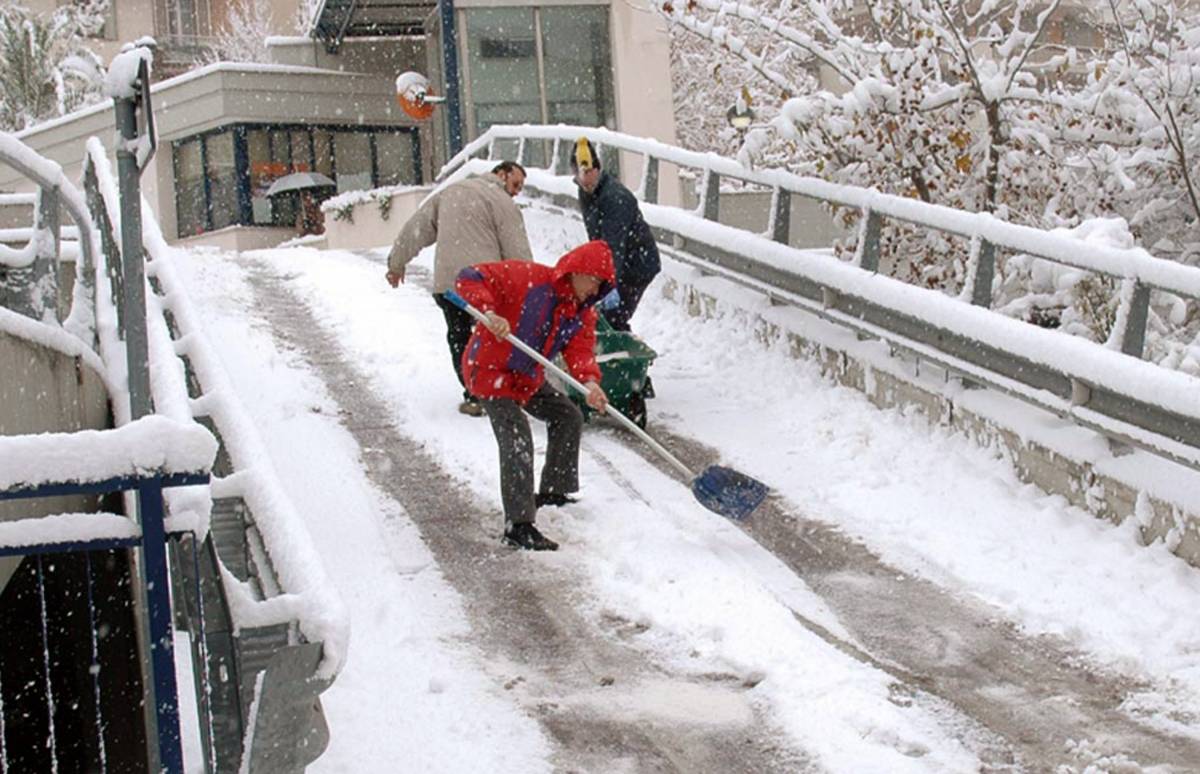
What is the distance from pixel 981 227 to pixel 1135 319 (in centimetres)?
146

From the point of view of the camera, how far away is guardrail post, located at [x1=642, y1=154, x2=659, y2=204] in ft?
46.9

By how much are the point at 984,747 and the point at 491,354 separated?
11.5 ft

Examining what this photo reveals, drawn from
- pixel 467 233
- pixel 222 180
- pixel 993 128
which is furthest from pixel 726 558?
pixel 222 180

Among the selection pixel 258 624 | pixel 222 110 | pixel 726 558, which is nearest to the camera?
pixel 258 624

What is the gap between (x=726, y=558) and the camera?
7.34 meters

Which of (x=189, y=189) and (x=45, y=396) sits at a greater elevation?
A: (x=45, y=396)

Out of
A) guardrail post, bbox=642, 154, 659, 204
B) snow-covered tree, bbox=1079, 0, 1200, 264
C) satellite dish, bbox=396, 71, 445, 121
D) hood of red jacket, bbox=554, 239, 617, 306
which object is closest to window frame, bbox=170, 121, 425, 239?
satellite dish, bbox=396, 71, 445, 121

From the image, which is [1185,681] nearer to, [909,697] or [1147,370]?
[909,697]

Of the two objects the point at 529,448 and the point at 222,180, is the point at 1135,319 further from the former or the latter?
the point at 222,180

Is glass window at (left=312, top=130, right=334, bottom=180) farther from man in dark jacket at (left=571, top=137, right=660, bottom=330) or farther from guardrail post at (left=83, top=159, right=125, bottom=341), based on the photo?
man in dark jacket at (left=571, top=137, right=660, bottom=330)

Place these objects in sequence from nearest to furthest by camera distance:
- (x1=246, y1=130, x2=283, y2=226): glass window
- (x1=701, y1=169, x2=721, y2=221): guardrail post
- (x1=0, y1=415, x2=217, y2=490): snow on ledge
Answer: (x1=0, y1=415, x2=217, y2=490): snow on ledge, (x1=701, y1=169, x2=721, y2=221): guardrail post, (x1=246, y1=130, x2=283, y2=226): glass window

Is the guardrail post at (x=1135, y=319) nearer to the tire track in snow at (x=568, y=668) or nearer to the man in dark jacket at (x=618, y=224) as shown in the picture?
the tire track in snow at (x=568, y=668)

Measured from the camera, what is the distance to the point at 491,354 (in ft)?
25.5

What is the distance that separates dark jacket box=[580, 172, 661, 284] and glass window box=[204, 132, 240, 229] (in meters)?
26.8
